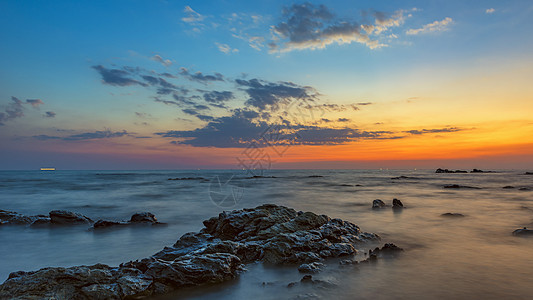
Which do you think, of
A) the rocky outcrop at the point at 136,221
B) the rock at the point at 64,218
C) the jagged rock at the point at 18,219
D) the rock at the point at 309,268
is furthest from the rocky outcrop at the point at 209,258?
the jagged rock at the point at 18,219

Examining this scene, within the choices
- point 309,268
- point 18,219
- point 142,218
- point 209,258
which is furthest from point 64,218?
point 309,268

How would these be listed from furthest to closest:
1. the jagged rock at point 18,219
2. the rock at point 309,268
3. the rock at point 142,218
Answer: the rock at point 142,218 → the jagged rock at point 18,219 → the rock at point 309,268

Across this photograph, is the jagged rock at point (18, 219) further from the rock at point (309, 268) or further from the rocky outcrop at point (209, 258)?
the rock at point (309, 268)

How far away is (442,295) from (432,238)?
514cm

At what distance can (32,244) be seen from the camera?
10133mm

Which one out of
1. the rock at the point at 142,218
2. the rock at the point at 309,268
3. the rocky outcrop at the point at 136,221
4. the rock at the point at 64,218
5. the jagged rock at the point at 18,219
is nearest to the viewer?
the rock at the point at 309,268

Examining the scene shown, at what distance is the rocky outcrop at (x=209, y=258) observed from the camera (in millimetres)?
5094

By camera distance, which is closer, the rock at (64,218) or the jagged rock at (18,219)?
the rock at (64,218)

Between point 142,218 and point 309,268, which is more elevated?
point 309,268

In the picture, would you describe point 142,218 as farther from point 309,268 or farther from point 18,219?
point 309,268

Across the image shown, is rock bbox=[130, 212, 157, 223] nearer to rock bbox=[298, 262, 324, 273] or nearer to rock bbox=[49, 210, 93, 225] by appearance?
rock bbox=[49, 210, 93, 225]

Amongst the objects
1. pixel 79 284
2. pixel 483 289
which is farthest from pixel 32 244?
pixel 483 289

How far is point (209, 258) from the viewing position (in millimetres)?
6383

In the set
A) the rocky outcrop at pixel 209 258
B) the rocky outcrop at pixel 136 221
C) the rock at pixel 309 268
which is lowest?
the rocky outcrop at pixel 136 221
